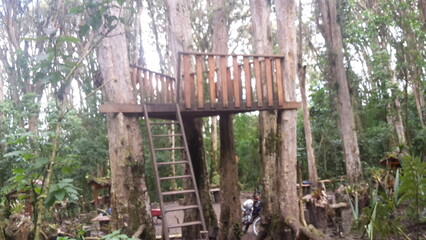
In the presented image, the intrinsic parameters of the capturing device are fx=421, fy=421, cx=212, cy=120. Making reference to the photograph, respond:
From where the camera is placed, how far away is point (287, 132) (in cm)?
745

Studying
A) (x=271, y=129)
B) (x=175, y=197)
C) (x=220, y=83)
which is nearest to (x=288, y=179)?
(x=271, y=129)

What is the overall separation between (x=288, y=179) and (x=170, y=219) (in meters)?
8.61

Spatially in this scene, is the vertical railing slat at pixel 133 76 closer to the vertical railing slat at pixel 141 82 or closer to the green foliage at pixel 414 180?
the vertical railing slat at pixel 141 82

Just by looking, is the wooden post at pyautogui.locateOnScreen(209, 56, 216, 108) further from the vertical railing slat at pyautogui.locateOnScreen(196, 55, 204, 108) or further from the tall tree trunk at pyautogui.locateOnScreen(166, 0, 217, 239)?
the tall tree trunk at pyautogui.locateOnScreen(166, 0, 217, 239)

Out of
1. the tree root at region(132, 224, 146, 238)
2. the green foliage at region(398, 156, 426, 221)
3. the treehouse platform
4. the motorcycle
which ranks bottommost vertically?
the motorcycle

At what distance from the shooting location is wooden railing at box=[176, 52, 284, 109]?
6668 mm

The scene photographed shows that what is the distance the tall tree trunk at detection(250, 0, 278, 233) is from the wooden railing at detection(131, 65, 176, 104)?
7.46 feet

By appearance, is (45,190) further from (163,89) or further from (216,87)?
(163,89)

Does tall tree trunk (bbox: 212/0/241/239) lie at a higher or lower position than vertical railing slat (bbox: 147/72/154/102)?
lower

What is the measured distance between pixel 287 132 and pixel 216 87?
1545 mm

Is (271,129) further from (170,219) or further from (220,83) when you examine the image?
(170,219)

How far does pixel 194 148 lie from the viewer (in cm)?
939

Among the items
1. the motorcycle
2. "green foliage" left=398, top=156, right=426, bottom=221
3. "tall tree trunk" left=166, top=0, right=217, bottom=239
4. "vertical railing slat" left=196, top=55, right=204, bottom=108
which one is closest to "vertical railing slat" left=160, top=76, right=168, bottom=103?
"vertical railing slat" left=196, top=55, right=204, bottom=108

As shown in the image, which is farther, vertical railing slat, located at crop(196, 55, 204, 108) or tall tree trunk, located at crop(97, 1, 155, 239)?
vertical railing slat, located at crop(196, 55, 204, 108)
